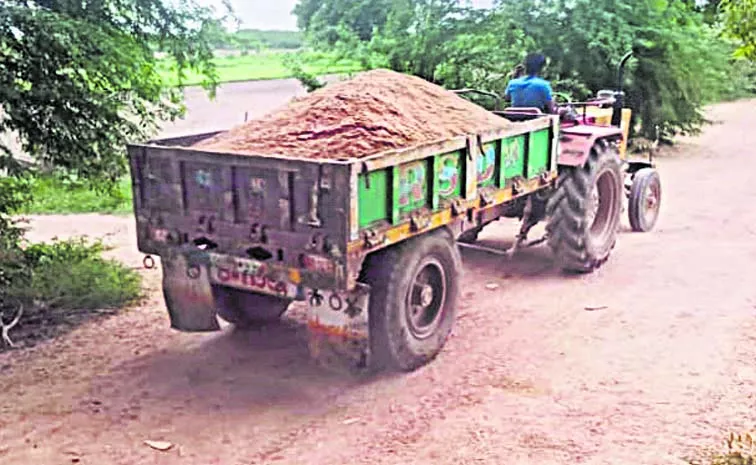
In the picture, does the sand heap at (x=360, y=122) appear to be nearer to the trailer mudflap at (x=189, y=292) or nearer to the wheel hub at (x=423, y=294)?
the trailer mudflap at (x=189, y=292)

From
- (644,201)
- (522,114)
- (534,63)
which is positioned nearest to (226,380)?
(522,114)

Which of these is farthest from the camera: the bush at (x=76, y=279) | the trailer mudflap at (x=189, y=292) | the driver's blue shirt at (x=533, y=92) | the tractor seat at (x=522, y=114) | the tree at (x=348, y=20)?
the tree at (x=348, y=20)

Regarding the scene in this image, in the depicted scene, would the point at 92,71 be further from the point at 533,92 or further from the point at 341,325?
the point at 533,92

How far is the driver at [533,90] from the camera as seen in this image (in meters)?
8.18

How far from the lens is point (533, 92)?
8188mm

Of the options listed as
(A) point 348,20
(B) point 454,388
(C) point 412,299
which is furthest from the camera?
(A) point 348,20

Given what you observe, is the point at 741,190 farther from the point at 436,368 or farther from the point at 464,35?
the point at 436,368

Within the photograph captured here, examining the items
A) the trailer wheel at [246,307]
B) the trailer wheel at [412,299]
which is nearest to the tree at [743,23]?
the trailer wheel at [412,299]

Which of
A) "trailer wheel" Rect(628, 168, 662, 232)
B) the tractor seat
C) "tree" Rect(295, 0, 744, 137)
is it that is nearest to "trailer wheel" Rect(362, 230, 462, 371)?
the tractor seat

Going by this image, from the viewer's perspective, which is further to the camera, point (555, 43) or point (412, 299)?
→ point (555, 43)

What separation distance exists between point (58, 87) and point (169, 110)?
1161 mm

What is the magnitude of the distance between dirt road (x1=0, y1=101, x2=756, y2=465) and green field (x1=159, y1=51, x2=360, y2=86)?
189cm

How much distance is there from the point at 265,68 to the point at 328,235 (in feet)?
85.0

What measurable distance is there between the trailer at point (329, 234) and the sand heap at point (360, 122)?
0.70 feet
